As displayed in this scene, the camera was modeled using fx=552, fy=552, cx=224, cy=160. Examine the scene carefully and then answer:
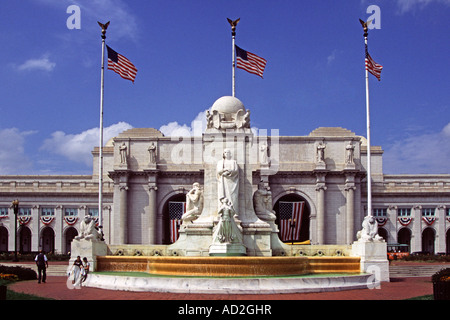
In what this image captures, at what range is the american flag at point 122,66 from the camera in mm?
40156

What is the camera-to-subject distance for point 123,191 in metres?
72.7

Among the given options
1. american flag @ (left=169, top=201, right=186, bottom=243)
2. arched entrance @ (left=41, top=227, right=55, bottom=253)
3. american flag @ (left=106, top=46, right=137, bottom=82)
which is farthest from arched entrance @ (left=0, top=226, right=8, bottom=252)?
american flag @ (left=106, top=46, right=137, bottom=82)

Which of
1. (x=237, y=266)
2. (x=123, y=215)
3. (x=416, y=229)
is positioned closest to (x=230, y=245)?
(x=237, y=266)

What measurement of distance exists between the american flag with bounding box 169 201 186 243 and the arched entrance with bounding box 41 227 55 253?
20453 millimetres

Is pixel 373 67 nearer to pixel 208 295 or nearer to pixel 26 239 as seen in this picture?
pixel 208 295

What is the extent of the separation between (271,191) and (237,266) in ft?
176

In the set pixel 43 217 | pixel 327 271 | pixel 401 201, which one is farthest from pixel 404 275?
pixel 43 217

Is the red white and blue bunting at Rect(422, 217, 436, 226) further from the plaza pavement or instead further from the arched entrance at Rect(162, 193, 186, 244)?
the plaza pavement

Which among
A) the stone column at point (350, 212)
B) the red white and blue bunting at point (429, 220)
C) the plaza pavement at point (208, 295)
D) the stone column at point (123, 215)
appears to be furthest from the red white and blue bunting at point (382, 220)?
the plaza pavement at point (208, 295)

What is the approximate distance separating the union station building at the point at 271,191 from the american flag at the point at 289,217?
0.69 feet
